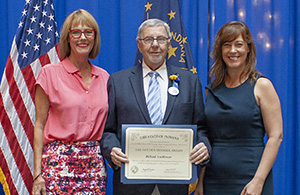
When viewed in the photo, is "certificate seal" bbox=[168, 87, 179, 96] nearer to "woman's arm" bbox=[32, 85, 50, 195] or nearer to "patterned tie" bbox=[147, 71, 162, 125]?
"patterned tie" bbox=[147, 71, 162, 125]

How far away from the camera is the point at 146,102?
6.32 feet

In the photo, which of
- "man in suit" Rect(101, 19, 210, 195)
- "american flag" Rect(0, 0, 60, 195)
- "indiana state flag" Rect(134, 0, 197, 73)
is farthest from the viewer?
"indiana state flag" Rect(134, 0, 197, 73)

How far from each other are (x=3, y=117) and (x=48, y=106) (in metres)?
0.98

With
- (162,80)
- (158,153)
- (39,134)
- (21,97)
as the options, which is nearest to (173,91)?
(162,80)

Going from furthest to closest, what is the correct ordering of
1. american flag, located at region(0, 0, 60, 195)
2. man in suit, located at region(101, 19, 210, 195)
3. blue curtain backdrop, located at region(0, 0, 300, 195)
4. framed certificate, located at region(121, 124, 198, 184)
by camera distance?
blue curtain backdrop, located at region(0, 0, 300, 195), american flag, located at region(0, 0, 60, 195), man in suit, located at region(101, 19, 210, 195), framed certificate, located at region(121, 124, 198, 184)

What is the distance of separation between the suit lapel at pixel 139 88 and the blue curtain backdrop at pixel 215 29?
1.30 metres

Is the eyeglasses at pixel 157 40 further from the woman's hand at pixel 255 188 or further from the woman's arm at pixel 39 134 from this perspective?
the woman's hand at pixel 255 188

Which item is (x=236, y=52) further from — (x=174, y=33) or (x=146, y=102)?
(x=174, y=33)

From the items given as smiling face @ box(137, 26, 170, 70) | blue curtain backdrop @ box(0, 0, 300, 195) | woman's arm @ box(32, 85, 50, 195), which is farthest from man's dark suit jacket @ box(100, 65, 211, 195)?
blue curtain backdrop @ box(0, 0, 300, 195)

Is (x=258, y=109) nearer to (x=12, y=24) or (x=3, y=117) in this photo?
(x=3, y=117)

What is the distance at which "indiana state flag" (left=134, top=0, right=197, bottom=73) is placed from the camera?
9.56 feet

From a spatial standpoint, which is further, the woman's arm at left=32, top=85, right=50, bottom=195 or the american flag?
the american flag

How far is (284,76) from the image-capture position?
3.26 meters

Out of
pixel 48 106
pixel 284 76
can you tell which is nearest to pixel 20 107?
pixel 48 106
